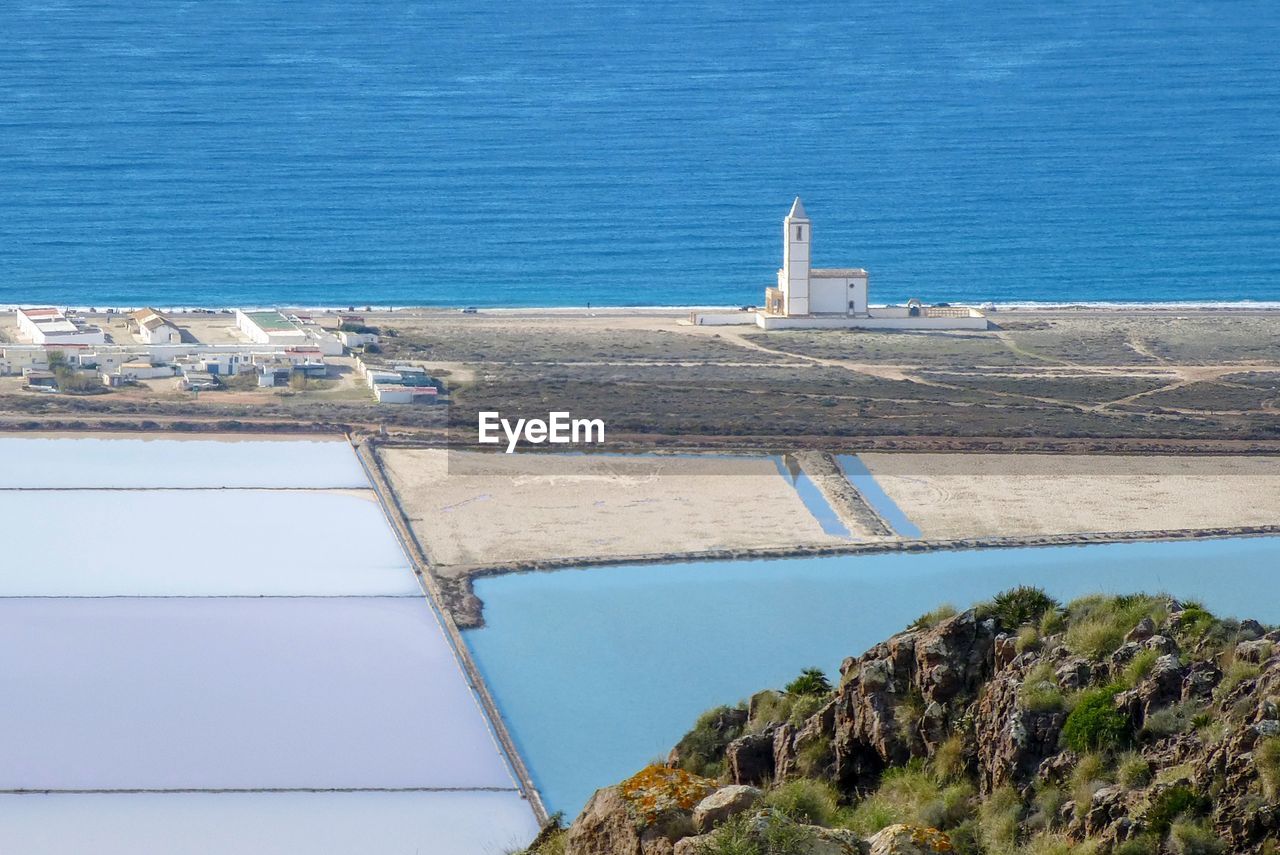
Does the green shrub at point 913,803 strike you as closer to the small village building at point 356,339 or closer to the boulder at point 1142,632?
the boulder at point 1142,632

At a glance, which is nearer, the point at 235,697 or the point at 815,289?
the point at 235,697

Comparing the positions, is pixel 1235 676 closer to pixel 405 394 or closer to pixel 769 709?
pixel 769 709

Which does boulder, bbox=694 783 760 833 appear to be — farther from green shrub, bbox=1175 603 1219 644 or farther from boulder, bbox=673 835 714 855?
green shrub, bbox=1175 603 1219 644

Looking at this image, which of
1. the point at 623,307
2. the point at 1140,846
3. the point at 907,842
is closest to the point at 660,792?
the point at 907,842

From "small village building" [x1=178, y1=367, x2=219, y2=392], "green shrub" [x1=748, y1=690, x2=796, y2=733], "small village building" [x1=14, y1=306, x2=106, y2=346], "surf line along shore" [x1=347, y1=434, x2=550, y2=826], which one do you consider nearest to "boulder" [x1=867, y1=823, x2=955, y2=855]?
"green shrub" [x1=748, y1=690, x2=796, y2=733]

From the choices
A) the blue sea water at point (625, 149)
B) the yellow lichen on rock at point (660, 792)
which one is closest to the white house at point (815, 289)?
the blue sea water at point (625, 149)

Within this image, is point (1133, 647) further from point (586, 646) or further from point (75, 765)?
point (586, 646)
